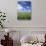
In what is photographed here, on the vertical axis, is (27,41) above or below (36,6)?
below

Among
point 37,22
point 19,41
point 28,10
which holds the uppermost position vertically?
point 28,10

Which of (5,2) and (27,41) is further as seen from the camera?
(5,2)

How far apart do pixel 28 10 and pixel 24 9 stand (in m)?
0.12

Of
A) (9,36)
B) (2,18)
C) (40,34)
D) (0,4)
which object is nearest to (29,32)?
(40,34)

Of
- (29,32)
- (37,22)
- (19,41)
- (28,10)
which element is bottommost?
(19,41)

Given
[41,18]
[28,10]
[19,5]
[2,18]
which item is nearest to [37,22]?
[41,18]

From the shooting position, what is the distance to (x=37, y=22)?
4.18m

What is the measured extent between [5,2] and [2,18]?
48 centimetres

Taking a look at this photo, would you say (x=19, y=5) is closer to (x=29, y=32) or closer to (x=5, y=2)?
(x=5, y=2)

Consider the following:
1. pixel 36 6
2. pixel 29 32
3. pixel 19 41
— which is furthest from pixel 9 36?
pixel 36 6

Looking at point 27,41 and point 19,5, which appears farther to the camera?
point 19,5

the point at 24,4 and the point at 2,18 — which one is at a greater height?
the point at 24,4

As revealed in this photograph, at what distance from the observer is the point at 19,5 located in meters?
4.14

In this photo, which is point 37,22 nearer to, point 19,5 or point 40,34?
point 40,34
